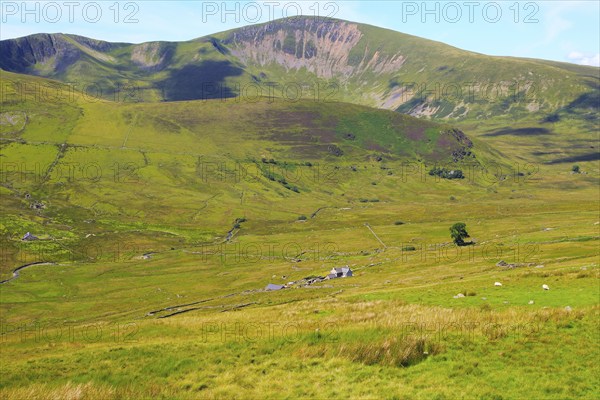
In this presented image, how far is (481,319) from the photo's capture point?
1063 inches

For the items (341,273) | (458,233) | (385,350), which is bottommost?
(341,273)

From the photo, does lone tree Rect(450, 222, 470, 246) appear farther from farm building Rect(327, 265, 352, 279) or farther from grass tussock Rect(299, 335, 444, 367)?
grass tussock Rect(299, 335, 444, 367)

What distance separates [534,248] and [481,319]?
229ft

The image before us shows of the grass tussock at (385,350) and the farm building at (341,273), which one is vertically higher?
the grass tussock at (385,350)

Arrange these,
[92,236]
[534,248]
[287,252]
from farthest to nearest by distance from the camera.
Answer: [92,236], [287,252], [534,248]

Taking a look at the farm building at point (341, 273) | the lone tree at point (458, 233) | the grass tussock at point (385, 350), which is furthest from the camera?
the lone tree at point (458, 233)

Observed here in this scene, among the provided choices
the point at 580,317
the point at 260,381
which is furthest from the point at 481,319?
the point at 260,381

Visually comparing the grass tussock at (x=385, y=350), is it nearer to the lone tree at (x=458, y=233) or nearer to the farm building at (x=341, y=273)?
the farm building at (x=341, y=273)

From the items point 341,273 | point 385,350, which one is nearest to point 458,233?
point 341,273

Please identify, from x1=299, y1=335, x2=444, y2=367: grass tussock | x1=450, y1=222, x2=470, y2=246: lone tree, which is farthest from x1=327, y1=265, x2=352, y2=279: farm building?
x1=299, y1=335, x2=444, y2=367: grass tussock

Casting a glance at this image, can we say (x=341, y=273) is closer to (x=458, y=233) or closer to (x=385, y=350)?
(x=458, y=233)

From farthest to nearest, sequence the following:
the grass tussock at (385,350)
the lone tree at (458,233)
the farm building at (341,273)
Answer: the lone tree at (458,233), the farm building at (341,273), the grass tussock at (385,350)

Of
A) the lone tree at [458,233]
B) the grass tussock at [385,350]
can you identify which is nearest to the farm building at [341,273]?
the lone tree at [458,233]

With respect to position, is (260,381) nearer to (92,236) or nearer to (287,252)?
(287,252)
